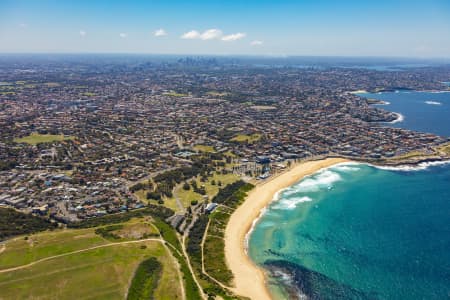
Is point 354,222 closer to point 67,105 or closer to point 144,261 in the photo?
point 144,261

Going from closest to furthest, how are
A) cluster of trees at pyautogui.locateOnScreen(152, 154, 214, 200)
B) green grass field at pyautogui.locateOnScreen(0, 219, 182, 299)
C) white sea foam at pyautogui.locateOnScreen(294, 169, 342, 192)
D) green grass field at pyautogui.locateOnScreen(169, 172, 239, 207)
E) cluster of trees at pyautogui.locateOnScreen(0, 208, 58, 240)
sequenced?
green grass field at pyautogui.locateOnScreen(0, 219, 182, 299), cluster of trees at pyautogui.locateOnScreen(0, 208, 58, 240), green grass field at pyautogui.locateOnScreen(169, 172, 239, 207), cluster of trees at pyautogui.locateOnScreen(152, 154, 214, 200), white sea foam at pyautogui.locateOnScreen(294, 169, 342, 192)

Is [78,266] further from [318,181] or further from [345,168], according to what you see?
[345,168]

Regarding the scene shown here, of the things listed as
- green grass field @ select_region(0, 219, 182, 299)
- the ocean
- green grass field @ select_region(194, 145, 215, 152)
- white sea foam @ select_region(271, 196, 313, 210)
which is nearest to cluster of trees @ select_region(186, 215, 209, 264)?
green grass field @ select_region(0, 219, 182, 299)

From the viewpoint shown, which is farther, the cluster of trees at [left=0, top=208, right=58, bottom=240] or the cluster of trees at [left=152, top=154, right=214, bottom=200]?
the cluster of trees at [left=152, top=154, right=214, bottom=200]

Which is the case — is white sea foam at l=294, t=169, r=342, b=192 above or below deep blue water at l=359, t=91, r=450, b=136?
below

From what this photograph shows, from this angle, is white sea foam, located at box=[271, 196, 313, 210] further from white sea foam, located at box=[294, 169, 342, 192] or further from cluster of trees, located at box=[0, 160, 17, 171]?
cluster of trees, located at box=[0, 160, 17, 171]

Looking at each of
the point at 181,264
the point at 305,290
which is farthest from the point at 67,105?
the point at 305,290
